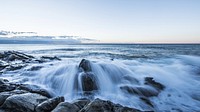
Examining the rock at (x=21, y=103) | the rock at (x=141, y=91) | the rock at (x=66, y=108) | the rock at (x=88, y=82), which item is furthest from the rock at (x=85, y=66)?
the rock at (x=66, y=108)

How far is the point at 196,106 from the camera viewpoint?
26.5 feet

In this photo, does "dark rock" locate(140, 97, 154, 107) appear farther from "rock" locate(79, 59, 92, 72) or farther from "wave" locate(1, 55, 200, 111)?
"rock" locate(79, 59, 92, 72)

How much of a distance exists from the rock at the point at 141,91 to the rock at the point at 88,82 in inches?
60.8

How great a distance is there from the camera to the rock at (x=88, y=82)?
29.5 ft

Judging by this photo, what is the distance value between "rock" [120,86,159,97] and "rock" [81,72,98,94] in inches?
60.8

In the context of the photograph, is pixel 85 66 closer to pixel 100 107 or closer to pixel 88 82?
pixel 88 82

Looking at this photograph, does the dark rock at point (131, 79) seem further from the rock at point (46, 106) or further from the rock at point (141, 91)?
the rock at point (46, 106)

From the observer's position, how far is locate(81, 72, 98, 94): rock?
8980 millimetres

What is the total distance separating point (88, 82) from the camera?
9.38 m

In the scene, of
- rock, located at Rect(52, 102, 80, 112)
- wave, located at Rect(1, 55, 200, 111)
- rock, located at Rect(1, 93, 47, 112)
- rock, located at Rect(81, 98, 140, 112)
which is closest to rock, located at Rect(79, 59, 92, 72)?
wave, located at Rect(1, 55, 200, 111)

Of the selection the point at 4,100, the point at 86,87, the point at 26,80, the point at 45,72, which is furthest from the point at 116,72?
the point at 4,100

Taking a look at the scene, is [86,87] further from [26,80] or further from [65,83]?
[26,80]

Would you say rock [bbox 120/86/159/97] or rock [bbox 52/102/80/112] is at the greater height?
rock [bbox 52/102/80/112]

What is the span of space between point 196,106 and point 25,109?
7.01 m
